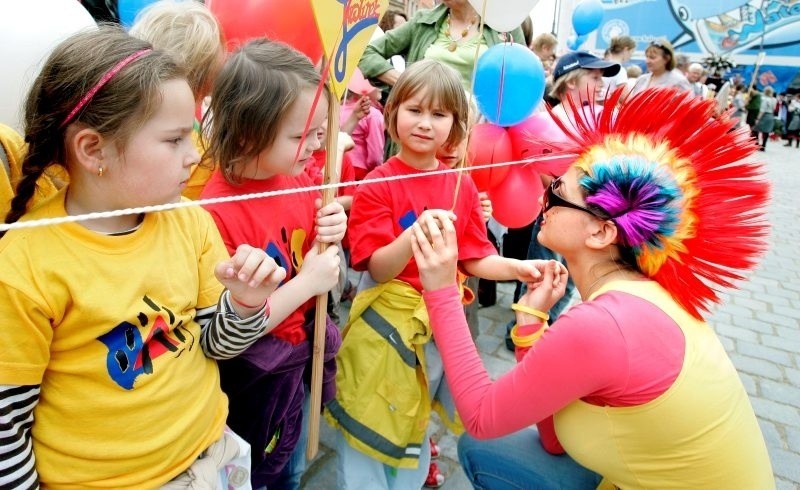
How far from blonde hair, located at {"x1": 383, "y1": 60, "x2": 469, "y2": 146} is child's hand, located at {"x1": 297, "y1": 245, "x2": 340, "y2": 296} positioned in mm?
694

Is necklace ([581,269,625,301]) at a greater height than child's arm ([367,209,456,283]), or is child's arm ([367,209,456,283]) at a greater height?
necklace ([581,269,625,301])

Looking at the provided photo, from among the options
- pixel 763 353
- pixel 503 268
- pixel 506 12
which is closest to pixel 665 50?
pixel 763 353

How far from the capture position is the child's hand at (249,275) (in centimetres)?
99

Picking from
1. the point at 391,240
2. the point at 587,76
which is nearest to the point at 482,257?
the point at 391,240

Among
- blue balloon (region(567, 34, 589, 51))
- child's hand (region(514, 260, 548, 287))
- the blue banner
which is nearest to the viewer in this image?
child's hand (region(514, 260, 548, 287))

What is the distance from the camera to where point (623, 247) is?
1290 millimetres

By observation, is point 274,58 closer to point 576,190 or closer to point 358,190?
point 358,190

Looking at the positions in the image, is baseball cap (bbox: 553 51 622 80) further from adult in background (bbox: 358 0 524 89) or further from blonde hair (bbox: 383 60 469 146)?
blonde hair (bbox: 383 60 469 146)

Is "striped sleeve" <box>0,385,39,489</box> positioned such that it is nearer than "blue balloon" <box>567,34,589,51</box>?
Yes

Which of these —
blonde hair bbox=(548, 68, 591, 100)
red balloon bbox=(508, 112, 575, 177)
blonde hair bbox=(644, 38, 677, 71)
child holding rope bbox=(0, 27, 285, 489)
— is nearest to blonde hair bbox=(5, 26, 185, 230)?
child holding rope bbox=(0, 27, 285, 489)

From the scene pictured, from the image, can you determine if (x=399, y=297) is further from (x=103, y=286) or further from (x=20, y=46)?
(x=20, y=46)

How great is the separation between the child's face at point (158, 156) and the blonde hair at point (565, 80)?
2.90m

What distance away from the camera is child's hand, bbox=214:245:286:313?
0.99m

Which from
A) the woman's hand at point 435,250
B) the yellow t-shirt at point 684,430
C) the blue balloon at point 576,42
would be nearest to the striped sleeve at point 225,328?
the woman's hand at point 435,250
